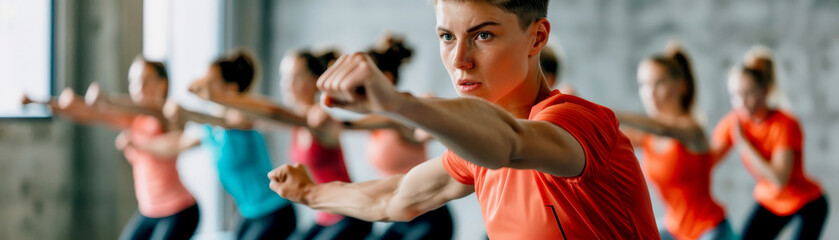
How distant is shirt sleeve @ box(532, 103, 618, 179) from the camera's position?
1.06 meters

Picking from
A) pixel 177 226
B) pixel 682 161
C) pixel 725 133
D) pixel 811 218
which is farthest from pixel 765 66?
pixel 177 226

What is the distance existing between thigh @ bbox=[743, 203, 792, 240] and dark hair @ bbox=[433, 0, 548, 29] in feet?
9.05

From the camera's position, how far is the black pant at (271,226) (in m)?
3.49

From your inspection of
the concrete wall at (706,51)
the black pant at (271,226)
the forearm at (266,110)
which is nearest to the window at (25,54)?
the black pant at (271,226)

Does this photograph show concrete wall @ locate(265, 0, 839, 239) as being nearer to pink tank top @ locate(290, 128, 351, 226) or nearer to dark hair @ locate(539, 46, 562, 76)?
dark hair @ locate(539, 46, 562, 76)

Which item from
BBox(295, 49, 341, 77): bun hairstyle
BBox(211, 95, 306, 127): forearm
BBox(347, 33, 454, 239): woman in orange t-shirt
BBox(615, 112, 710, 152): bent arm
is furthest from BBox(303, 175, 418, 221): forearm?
BBox(295, 49, 341, 77): bun hairstyle

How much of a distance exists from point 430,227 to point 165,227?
1.19 m

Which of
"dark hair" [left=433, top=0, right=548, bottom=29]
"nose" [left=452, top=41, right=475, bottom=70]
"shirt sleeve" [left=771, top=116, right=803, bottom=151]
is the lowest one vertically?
"shirt sleeve" [left=771, top=116, right=803, bottom=151]

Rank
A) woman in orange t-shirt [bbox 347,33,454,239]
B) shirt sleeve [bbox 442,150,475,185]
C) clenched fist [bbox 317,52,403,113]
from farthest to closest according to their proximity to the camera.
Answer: woman in orange t-shirt [bbox 347,33,454,239] → shirt sleeve [bbox 442,150,475,185] → clenched fist [bbox 317,52,403,113]

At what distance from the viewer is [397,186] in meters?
1.60

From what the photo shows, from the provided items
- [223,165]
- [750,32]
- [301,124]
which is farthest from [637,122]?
[750,32]

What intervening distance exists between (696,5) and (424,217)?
8.49 ft

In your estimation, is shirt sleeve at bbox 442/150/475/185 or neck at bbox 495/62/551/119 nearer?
neck at bbox 495/62/551/119

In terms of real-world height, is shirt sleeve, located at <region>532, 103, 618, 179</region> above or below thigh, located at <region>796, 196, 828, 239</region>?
above
